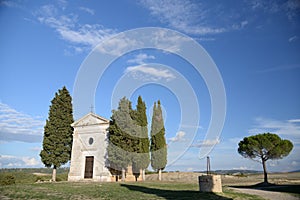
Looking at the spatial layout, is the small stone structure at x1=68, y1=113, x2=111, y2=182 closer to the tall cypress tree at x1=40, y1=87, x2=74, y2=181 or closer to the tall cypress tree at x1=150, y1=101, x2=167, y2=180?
the tall cypress tree at x1=40, y1=87, x2=74, y2=181

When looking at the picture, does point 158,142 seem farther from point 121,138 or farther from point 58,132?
point 58,132

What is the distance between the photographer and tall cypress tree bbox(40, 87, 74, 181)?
2288 cm

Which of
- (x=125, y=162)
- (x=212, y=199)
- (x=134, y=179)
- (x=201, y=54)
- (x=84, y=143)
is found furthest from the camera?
(x=84, y=143)

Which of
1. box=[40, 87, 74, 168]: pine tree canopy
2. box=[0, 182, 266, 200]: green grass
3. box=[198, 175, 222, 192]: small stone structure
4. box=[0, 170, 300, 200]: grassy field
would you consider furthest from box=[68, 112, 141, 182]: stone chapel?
box=[198, 175, 222, 192]: small stone structure

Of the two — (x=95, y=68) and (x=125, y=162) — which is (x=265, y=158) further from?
(x=95, y=68)

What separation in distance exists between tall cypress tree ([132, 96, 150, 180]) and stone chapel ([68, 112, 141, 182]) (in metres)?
1.05

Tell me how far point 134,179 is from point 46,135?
9587 mm

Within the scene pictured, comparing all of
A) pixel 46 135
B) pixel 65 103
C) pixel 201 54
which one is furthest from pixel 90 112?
pixel 201 54

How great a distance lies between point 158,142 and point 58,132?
10037 mm

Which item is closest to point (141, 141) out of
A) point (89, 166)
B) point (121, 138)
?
point (121, 138)

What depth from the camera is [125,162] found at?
21141 mm

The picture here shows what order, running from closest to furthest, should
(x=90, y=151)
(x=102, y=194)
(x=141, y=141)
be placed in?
(x=102, y=194)
(x=141, y=141)
(x=90, y=151)

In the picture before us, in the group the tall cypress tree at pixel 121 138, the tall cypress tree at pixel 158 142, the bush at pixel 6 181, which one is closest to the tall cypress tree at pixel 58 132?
the bush at pixel 6 181

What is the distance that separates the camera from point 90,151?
23703 millimetres
